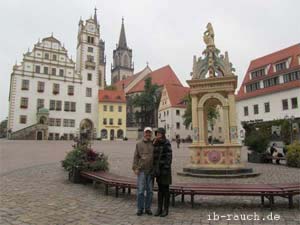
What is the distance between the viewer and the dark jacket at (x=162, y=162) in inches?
215

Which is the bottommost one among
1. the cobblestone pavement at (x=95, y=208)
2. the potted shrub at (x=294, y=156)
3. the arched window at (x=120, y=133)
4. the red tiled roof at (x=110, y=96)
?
the cobblestone pavement at (x=95, y=208)

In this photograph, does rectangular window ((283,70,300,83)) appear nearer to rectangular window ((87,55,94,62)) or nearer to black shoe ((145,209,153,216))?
black shoe ((145,209,153,216))

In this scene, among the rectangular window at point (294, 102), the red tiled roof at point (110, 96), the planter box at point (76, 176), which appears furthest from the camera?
the red tiled roof at point (110, 96)

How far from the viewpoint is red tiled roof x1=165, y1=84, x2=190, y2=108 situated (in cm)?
6066

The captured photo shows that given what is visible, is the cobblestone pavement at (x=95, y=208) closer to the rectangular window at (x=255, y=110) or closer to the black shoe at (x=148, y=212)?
the black shoe at (x=148, y=212)

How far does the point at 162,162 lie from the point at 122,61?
97812 millimetres

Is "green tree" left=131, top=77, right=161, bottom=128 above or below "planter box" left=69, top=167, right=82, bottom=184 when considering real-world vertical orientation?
above

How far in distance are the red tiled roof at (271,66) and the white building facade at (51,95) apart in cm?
2731

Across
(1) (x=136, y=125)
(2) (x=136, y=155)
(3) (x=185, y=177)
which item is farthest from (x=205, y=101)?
(1) (x=136, y=125)

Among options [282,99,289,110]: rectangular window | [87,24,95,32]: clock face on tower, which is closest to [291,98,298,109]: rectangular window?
[282,99,289,110]: rectangular window

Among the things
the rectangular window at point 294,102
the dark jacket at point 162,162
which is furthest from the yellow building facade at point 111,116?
the dark jacket at point 162,162

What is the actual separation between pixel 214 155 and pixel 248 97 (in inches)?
1203

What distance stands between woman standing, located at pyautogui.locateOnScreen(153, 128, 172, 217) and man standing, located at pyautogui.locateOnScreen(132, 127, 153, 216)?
13 cm

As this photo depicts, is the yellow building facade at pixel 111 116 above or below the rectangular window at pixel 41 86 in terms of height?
below
